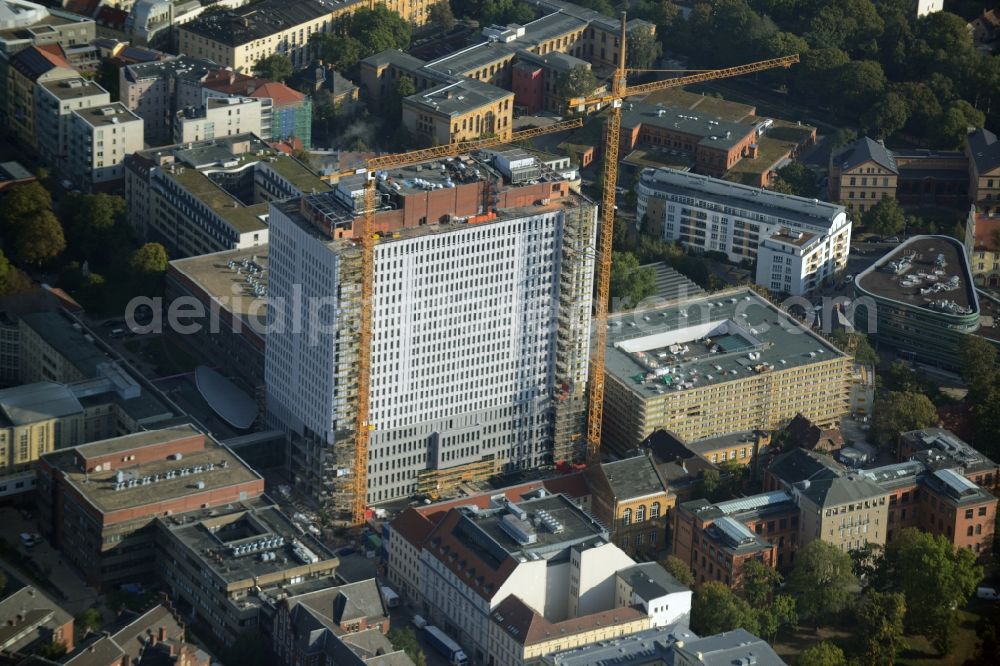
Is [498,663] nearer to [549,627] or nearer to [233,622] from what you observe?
[549,627]

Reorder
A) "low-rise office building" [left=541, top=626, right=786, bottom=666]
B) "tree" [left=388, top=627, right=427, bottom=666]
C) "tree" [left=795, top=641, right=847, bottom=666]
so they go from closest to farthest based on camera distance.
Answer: "low-rise office building" [left=541, top=626, right=786, bottom=666]
"tree" [left=388, top=627, right=427, bottom=666]
"tree" [left=795, top=641, right=847, bottom=666]

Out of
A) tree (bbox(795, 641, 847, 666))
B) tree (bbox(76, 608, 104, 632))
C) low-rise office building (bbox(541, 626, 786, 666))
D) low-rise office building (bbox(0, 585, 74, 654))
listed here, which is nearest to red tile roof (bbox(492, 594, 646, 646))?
low-rise office building (bbox(541, 626, 786, 666))

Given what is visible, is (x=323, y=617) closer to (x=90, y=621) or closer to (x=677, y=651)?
(x=90, y=621)

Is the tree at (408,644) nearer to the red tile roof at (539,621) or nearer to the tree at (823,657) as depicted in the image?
the red tile roof at (539,621)

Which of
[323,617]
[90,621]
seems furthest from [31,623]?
[323,617]

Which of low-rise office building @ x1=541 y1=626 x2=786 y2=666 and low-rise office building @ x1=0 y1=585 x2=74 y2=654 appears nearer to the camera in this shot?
low-rise office building @ x1=0 y1=585 x2=74 y2=654

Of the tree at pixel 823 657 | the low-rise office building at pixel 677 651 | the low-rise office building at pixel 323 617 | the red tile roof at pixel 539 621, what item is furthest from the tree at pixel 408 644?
the tree at pixel 823 657

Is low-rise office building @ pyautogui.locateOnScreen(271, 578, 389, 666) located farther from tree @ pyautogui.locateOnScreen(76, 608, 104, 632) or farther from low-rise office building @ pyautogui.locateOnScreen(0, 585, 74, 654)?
low-rise office building @ pyautogui.locateOnScreen(0, 585, 74, 654)
